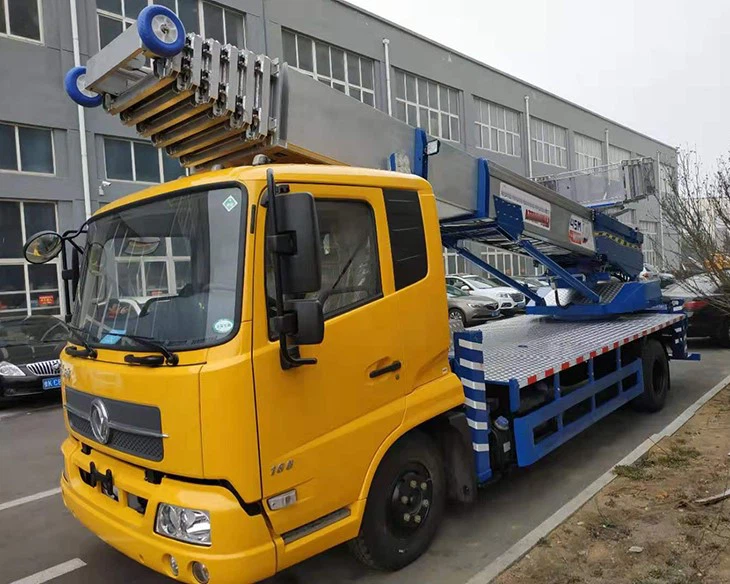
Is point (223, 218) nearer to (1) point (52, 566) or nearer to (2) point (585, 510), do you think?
(1) point (52, 566)

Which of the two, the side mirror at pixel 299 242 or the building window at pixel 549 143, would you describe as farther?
the building window at pixel 549 143

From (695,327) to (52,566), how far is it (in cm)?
1132

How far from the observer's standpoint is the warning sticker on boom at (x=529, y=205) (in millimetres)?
5500

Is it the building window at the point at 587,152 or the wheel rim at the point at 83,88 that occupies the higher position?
the building window at the point at 587,152

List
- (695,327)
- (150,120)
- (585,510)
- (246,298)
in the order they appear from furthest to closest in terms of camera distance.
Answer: (695,327), (585,510), (150,120), (246,298)

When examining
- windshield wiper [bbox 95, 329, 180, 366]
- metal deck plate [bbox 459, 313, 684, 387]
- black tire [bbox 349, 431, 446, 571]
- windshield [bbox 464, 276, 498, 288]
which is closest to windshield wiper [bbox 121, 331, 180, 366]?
windshield wiper [bbox 95, 329, 180, 366]

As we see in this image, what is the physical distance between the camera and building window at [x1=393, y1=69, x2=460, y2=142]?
25.7 meters

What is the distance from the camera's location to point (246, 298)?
2830mm

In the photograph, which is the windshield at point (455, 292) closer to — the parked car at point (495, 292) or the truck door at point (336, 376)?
the parked car at point (495, 292)

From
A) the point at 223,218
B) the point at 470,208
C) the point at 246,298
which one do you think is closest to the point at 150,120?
the point at 223,218

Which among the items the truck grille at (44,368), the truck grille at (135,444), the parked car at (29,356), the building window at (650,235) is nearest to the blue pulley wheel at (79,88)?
the truck grille at (135,444)

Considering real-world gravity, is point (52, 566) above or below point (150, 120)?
below

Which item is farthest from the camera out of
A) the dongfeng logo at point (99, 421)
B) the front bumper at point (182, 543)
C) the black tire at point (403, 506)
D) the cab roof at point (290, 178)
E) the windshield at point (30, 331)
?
the windshield at point (30, 331)

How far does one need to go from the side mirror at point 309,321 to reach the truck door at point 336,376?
0.19 meters
